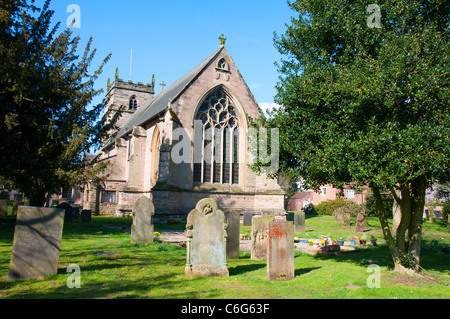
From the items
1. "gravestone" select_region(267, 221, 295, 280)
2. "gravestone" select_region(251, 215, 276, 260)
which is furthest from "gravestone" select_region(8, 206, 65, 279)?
"gravestone" select_region(251, 215, 276, 260)

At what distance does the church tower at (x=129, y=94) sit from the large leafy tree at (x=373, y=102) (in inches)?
1534

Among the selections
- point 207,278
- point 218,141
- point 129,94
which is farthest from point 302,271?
point 129,94

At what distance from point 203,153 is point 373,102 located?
17.2 m

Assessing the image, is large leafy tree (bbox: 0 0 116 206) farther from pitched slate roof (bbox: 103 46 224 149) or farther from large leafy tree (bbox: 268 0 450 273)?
large leafy tree (bbox: 268 0 450 273)

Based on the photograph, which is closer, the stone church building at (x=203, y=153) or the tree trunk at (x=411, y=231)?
the tree trunk at (x=411, y=231)

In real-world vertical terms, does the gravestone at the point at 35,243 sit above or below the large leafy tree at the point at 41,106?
below

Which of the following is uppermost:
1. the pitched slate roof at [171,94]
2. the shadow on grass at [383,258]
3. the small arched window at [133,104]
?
the small arched window at [133,104]

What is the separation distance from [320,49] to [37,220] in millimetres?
8291

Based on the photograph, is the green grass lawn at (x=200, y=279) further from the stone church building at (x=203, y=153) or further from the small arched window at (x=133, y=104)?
the small arched window at (x=133, y=104)

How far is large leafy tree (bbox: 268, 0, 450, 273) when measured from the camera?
729 centimetres

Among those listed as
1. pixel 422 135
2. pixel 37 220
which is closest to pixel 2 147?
pixel 37 220

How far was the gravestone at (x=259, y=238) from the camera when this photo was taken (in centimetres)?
1085

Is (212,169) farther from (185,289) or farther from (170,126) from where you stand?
(185,289)

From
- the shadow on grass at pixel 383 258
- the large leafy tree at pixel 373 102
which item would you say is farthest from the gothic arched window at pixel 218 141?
the large leafy tree at pixel 373 102
